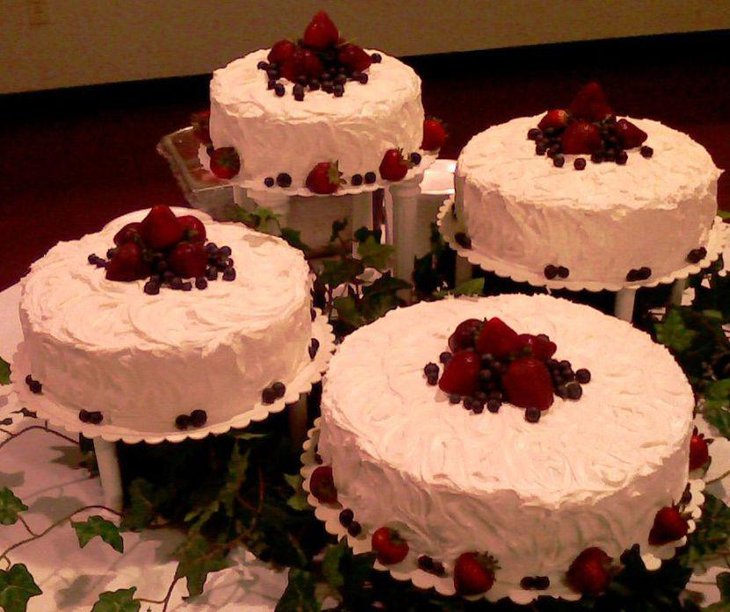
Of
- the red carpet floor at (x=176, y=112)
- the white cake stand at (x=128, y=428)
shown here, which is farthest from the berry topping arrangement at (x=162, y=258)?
the red carpet floor at (x=176, y=112)

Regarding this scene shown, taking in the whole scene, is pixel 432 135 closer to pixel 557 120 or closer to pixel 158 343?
pixel 557 120

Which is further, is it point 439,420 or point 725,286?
point 725,286

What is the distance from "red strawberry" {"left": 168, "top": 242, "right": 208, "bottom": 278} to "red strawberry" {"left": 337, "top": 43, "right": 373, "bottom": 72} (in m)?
0.88

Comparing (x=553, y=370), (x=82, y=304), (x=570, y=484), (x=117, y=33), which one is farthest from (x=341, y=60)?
(x=117, y=33)

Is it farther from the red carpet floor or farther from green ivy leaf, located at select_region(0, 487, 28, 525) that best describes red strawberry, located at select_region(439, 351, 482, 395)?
the red carpet floor

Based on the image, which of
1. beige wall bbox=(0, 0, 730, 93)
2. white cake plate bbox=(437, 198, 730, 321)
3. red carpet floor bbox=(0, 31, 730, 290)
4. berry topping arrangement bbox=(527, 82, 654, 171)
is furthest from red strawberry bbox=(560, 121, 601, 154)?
beige wall bbox=(0, 0, 730, 93)

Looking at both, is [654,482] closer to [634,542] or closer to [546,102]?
[634,542]

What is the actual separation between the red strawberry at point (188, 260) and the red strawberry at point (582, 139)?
1.07m

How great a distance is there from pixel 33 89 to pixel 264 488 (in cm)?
395

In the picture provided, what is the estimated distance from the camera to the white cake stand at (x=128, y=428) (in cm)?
217

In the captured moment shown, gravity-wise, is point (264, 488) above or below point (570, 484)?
below

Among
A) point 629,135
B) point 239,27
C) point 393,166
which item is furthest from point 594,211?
point 239,27

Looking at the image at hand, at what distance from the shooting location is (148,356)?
2104 millimetres

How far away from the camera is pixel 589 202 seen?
2541mm
